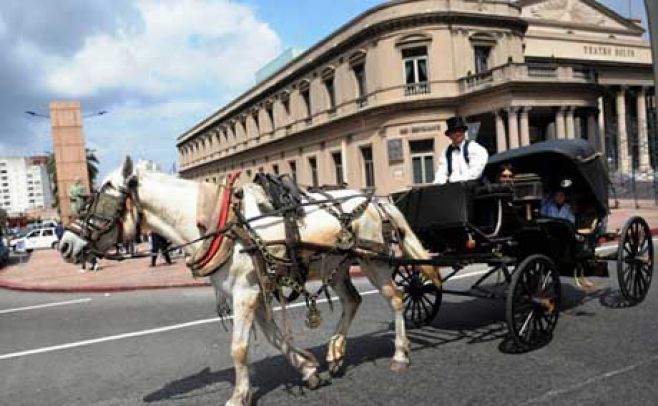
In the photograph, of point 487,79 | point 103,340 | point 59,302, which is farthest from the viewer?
point 487,79

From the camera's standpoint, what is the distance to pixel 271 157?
54.3 meters

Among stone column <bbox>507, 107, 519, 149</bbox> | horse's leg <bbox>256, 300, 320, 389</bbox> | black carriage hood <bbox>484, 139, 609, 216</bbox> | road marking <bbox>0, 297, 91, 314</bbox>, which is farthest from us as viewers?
stone column <bbox>507, 107, 519, 149</bbox>

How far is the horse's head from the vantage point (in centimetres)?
470

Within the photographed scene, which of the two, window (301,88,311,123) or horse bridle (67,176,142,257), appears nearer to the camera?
horse bridle (67,176,142,257)

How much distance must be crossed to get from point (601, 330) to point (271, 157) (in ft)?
160

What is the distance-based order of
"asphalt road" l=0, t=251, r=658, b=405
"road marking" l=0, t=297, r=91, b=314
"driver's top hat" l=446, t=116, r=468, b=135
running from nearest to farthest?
"asphalt road" l=0, t=251, r=658, b=405 < "driver's top hat" l=446, t=116, r=468, b=135 < "road marking" l=0, t=297, r=91, b=314

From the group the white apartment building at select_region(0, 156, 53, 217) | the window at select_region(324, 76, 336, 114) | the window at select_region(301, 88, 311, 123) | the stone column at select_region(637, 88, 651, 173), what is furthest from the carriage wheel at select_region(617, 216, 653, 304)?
the white apartment building at select_region(0, 156, 53, 217)

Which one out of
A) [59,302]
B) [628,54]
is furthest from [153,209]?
[628,54]

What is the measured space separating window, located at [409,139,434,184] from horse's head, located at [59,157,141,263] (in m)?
30.8

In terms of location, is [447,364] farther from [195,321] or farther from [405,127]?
[405,127]

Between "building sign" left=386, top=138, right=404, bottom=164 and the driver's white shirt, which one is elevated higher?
"building sign" left=386, top=138, right=404, bottom=164

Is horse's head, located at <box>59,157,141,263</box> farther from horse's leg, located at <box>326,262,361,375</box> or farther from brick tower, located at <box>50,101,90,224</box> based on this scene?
brick tower, located at <box>50,101,90,224</box>

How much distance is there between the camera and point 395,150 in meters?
35.2

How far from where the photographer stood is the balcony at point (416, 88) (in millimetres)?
35094
